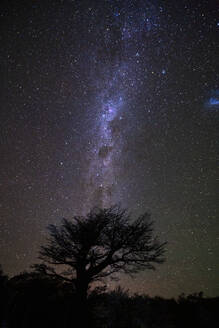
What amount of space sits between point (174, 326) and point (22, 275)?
17441 mm

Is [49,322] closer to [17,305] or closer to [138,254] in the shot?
[17,305]

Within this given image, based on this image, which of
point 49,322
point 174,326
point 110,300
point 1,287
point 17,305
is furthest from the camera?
point 110,300

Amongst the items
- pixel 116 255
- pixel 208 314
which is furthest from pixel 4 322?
pixel 208 314

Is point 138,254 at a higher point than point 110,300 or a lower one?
higher

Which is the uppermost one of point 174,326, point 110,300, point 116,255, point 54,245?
point 54,245

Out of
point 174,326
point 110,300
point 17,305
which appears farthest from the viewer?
point 110,300

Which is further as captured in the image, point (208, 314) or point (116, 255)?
point (208, 314)

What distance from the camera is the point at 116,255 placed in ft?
29.4

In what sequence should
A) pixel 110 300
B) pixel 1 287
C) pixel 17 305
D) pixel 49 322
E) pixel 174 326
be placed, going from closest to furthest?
pixel 49 322, pixel 17 305, pixel 1 287, pixel 174 326, pixel 110 300

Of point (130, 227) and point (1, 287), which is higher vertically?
point (130, 227)

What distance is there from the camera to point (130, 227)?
30.2ft

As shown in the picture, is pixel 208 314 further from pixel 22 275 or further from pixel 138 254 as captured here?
pixel 22 275

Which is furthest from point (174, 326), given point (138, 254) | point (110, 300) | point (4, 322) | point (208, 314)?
point (4, 322)

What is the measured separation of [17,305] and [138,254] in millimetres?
6713
